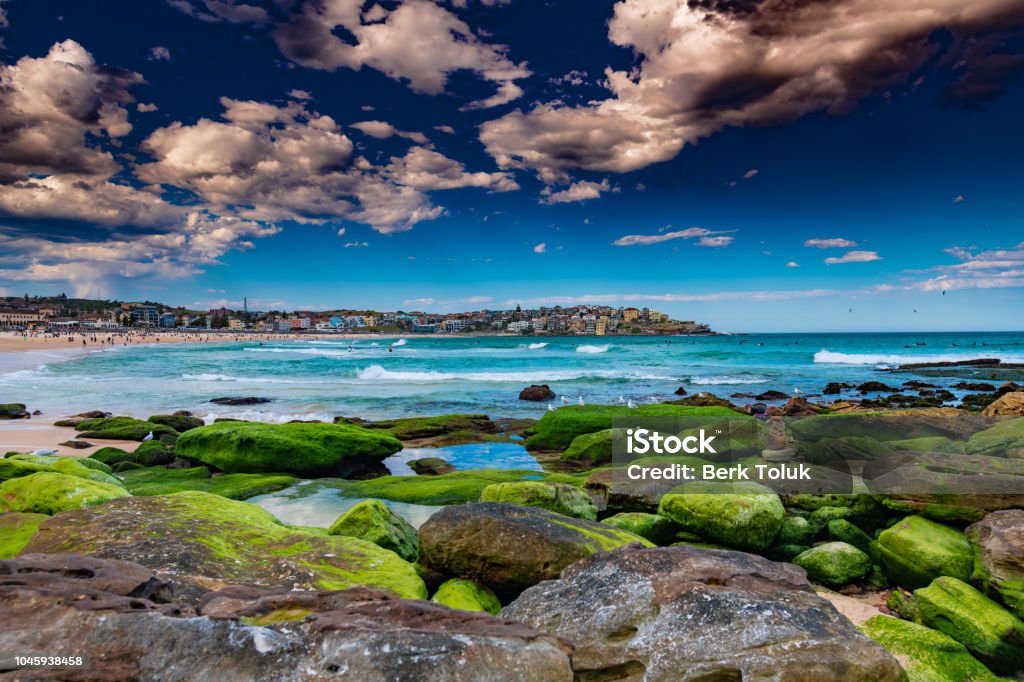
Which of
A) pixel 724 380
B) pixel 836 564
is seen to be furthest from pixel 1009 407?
pixel 724 380

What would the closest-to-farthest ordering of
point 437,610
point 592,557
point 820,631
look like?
point 437,610, point 820,631, point 592,557

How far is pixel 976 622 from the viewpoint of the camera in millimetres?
5855

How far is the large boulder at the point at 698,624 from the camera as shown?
3.59 m

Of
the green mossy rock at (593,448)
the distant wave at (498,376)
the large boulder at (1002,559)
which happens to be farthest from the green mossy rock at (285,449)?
the distant wave at (498,376)

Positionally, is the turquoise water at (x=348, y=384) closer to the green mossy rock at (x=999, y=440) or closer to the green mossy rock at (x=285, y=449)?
the green mossy rock at (x=285, y=449)

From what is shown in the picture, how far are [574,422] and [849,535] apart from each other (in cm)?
1108

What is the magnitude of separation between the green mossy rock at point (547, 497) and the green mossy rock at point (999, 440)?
27.9 feet

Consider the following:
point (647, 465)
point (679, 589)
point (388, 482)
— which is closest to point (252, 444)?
point (388, 482)

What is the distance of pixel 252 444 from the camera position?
14844 millimetres

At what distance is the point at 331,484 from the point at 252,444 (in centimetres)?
354

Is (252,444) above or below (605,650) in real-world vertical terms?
below

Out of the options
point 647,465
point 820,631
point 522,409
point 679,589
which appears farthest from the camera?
point 522,409

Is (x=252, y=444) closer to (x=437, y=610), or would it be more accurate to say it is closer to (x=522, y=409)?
(x=437, y=610)

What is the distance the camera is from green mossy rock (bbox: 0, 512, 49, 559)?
5559 mm
